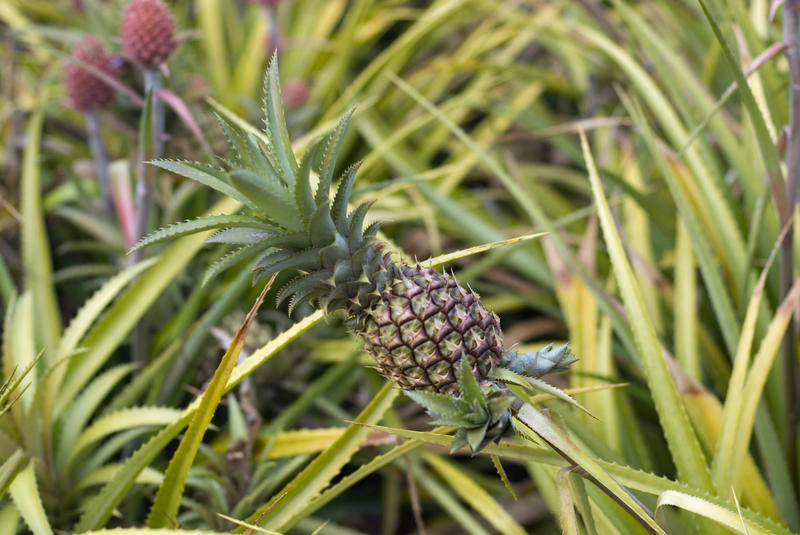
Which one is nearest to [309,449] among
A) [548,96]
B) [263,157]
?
[263,157]

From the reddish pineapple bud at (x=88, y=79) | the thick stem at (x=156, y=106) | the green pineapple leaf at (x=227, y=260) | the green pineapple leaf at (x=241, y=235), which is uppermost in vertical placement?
the reddish pineapple bud at (x=88, y=79)

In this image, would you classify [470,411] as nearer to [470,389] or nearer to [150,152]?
[470,389]

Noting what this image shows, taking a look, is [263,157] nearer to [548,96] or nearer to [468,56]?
[468,56]

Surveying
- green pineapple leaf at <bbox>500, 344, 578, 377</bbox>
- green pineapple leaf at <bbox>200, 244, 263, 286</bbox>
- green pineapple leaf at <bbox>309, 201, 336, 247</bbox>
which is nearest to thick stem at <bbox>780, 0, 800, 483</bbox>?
green pineapple leaf at <bbox>500, 344, 578, 377</bbox>

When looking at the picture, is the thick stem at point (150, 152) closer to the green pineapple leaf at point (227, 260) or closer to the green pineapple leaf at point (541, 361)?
the green pineapple leaf at point (227, 260)

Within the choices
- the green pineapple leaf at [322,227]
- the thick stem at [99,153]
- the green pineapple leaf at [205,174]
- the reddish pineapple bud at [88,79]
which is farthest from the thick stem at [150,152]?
the green pineapple leaf at [322,227]

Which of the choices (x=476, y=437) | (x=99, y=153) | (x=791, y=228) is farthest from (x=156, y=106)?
(x=791, y=228)
